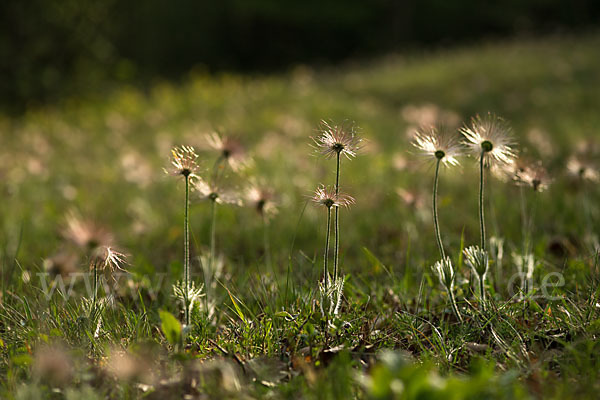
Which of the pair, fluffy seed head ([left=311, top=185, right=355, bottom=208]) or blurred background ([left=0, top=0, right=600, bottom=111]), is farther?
blurred background ([left=0, top=0, right=600, bottom=111])

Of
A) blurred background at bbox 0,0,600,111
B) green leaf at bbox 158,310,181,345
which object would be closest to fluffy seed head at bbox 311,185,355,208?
green leaf at bbox 158,310,181,345

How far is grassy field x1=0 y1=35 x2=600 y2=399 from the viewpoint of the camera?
1.46 m

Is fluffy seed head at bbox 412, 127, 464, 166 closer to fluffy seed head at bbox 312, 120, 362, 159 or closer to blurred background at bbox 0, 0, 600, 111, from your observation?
fluffy seed head at bbox 312, 120, 362, 159

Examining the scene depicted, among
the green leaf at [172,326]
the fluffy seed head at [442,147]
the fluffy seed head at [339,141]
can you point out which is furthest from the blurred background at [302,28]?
the green leaf at [172,326]

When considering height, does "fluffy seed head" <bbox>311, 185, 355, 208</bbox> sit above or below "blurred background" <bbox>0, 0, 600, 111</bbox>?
below

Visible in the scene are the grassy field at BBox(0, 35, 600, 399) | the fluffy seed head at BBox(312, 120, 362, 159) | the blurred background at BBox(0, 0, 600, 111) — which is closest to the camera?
the grassy field at BBox(0, 35, 600, 399)

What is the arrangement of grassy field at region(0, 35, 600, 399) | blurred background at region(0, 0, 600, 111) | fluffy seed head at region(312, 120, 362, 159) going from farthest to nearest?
blurred background at region(0, 0, 600, 111), fluffy seed head at region(312, 120, 362, 159), grassy field at region(0, 35, 600, 399)

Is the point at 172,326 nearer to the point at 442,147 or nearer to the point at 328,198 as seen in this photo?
the point at 328,198

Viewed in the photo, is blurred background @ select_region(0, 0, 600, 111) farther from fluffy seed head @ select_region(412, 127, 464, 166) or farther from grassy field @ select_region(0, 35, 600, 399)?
fluffy seed head @ select_region(412, 127, 464, 166)

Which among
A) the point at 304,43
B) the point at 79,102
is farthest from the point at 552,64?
the point at 304,43

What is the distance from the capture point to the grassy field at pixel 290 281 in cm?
146

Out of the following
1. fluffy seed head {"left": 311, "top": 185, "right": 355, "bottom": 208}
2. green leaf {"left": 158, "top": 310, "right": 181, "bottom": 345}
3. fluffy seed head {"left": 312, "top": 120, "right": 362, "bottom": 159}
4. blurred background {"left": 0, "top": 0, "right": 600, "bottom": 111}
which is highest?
blurred background {"left": 0, "top": 0, "right": 600, "bottom": 111}

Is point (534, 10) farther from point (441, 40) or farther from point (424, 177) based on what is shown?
point (424, 177)

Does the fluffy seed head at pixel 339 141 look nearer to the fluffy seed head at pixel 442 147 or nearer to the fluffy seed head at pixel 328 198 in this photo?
the fluffy seed head at pixel 328 198
